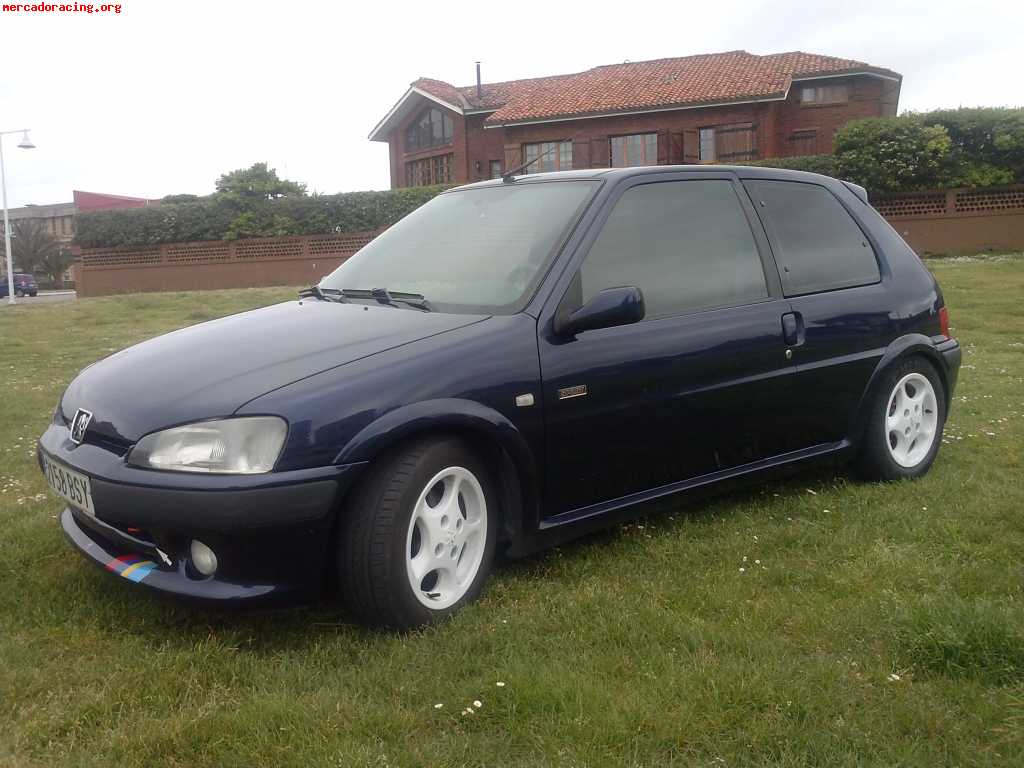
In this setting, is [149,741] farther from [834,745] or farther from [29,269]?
[29,269]

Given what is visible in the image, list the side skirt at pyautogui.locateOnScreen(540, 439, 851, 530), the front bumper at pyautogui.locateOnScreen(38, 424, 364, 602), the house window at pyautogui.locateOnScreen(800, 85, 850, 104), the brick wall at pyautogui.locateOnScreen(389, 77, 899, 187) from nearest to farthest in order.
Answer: the front bumper at pyautogui.locateOnScreen(38, 424, 364, 602) → the side skirt at pyautogui.locateOnScreen(540, 439, 851, 530) → the brick wall at pyautogui.locateOnScreen(389, 77, 899, 187) → the house window at pyautogui.locateOnScreen(800, 85, 850, 104)

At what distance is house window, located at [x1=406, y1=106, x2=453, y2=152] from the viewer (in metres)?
35.8

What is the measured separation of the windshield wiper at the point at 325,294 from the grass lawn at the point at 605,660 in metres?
1.34

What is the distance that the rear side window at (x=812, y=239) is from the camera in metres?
4.41

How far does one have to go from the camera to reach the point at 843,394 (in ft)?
14.7

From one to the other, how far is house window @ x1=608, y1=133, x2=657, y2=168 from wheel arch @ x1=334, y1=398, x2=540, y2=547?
29195 mm

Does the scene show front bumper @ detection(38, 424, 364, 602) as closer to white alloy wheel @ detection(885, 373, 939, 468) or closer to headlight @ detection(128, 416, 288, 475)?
headlight @ detection(128, 416, 288, 475)

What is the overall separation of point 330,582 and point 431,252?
5.26 ft

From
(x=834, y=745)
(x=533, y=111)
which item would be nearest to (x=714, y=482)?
(x=834, y=745)

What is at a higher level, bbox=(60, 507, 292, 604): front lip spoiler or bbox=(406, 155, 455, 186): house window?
bbox=(406, 155, 455, 186): house window

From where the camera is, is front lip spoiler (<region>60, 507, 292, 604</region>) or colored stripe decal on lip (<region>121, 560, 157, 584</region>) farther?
colored stripe decal on lip (<region>121, 560, 157, 584</region>)

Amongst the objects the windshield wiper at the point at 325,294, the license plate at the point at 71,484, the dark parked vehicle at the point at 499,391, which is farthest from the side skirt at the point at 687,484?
the license plate at the point at 71,484

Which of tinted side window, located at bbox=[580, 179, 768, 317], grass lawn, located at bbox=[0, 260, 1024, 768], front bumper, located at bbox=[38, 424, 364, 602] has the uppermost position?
tinted side window, located at bbox=[580, 179, 768, 317]

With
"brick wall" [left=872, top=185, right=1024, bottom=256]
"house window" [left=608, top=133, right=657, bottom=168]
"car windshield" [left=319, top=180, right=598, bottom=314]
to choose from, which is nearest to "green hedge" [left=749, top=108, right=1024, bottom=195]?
"brick wall" [left=872, top=185, right=1024, bottom=256]
